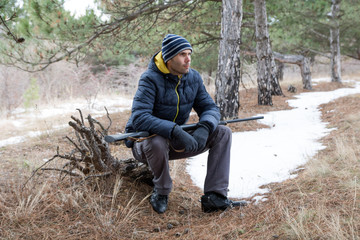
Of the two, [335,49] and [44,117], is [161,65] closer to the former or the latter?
[44,117]

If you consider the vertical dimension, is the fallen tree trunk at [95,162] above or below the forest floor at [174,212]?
above

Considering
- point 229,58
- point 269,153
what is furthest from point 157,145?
point 229,58

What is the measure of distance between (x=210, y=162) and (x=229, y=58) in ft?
14.3

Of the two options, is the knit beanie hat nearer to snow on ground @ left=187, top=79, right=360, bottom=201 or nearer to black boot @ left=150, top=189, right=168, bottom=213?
black boot @ left=150, top=189, right=168, bottom=213

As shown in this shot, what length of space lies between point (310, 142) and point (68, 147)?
3.96m

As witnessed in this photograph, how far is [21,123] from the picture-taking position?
8.79m

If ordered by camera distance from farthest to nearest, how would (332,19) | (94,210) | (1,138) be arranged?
1. (332,19)
2. (1,138)
3. (94,210)

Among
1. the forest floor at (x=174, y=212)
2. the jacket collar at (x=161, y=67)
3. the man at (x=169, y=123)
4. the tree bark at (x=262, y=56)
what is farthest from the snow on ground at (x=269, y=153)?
the tree bark at (x=262, y=56)

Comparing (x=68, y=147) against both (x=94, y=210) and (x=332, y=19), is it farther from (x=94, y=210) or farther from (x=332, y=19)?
(x=332, y=19)

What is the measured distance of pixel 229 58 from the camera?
265 inches

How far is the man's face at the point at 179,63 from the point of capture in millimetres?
2695

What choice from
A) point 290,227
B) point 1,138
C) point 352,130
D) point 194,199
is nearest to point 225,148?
point 194,199

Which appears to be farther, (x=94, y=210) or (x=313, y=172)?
(x=313, y=172)

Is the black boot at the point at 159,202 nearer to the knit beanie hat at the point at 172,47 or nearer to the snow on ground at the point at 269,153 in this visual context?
the snow on ground at the point at 269,153
